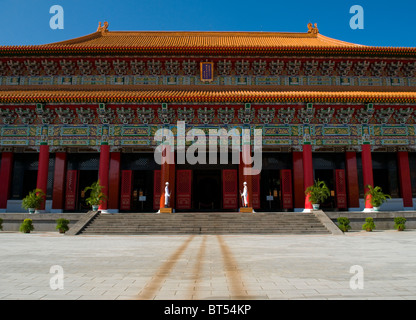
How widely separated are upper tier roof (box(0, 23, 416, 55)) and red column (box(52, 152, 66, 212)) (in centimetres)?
604

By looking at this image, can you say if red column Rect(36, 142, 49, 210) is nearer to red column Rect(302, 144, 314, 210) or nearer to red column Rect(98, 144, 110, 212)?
red column Rect(98, 144, 110, 212)

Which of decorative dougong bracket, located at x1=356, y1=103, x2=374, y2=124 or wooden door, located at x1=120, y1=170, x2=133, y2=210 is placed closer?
decorative dougong bracket, located at x1=356, y1=103, x2=374, y2=124

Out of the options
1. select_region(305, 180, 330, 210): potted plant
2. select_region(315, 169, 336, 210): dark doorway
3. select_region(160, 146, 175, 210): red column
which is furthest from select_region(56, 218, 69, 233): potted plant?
select_region(315, 169, 336, 210): dark doorway

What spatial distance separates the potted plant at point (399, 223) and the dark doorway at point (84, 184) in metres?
15.3

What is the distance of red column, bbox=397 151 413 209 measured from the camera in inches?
641

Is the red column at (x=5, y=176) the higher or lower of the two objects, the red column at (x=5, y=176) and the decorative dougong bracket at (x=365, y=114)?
the lower

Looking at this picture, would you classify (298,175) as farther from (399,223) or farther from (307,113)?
(399,223)

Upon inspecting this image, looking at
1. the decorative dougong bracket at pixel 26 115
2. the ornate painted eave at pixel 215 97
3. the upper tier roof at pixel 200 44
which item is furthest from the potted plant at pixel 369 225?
the decorative dougong bracket at pixel 26 115

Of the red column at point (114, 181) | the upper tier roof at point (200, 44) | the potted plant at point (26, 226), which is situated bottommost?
the potted plant at point (26, 226)

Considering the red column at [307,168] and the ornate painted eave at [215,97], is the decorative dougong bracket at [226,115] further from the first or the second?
the red column at [307,168]

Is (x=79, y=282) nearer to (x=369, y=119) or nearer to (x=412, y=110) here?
(x=369, y=119)

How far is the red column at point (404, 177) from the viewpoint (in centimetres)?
1627

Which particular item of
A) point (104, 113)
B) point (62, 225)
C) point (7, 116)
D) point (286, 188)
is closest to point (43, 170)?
point (7, 116)

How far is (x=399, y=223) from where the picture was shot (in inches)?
498
